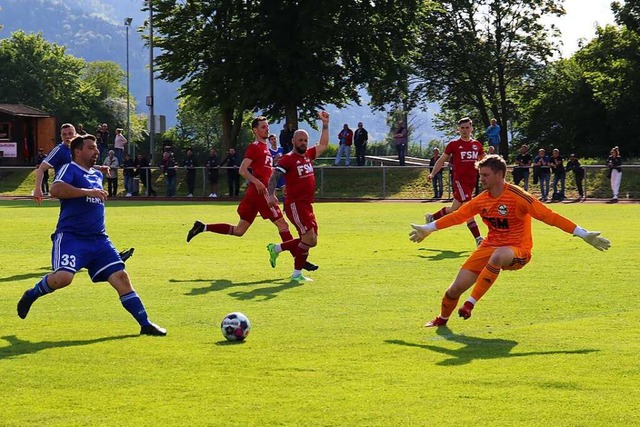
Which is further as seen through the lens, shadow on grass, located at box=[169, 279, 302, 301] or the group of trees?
the group of trees

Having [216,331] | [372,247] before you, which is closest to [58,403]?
[216,331]

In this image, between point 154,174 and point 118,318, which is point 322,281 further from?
point 154,174

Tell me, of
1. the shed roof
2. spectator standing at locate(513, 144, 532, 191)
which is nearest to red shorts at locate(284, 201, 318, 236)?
spectator standing at locate(513, 144, 532, 191)

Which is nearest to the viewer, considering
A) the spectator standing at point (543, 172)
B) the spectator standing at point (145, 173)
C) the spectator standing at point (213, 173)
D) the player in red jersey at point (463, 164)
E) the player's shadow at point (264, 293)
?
the player's shadow at point (264, 293)

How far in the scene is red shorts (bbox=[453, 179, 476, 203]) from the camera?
63.4 ft

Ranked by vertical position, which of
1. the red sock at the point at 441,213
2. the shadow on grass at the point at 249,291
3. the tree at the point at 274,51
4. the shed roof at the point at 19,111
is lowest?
the shadow on grass at the point at 249,291

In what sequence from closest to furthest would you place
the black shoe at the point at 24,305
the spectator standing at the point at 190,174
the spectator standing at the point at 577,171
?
the black shoe at the point at 24,305
the spectator standing at the point at 577,171
the spectator standing at the point at 190,174

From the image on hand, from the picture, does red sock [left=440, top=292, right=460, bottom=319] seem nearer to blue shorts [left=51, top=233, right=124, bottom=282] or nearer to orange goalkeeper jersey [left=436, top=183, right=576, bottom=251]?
orange goalkeeper jersey [left=436, top=183, right=576, bottom=251]

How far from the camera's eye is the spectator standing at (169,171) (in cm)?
4319

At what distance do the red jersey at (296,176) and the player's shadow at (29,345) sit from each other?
529cm

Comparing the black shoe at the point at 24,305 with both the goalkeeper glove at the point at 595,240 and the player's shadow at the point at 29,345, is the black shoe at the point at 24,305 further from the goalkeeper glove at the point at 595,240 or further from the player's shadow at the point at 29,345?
the goalkeeper glove at the point at 595,240

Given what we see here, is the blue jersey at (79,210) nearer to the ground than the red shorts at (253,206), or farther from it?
farther from it

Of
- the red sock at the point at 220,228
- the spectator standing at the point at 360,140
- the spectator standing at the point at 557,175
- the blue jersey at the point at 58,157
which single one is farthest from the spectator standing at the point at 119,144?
the blue jersey at the point at 58,157

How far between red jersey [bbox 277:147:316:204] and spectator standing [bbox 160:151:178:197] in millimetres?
29008
